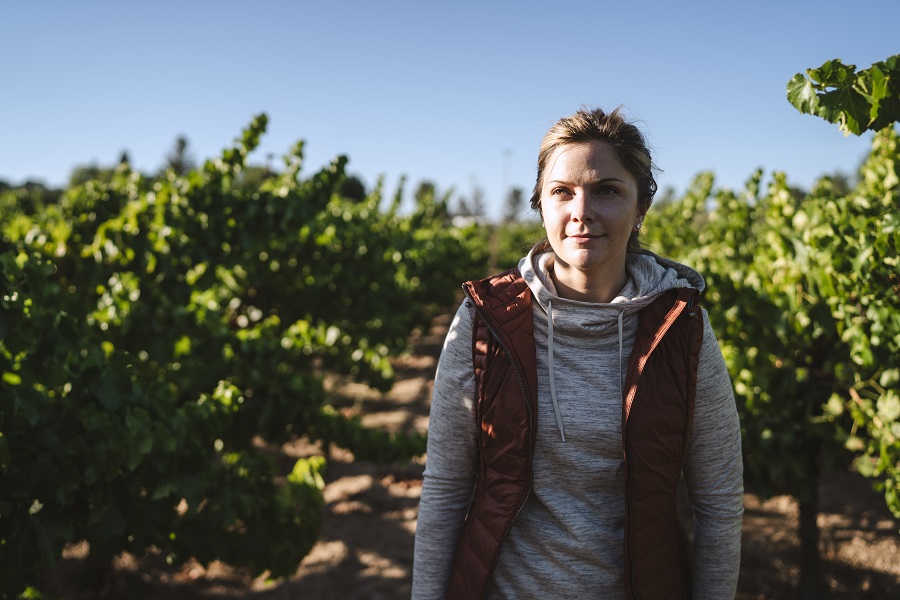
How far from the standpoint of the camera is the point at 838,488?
5883 mm

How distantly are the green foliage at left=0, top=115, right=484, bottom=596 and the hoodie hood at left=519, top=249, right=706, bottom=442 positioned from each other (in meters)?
1.36

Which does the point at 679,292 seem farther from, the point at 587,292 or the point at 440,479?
the point at 440,479

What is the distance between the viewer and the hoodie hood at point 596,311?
1492mm

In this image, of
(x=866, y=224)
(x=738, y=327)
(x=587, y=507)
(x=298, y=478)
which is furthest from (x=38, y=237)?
(x=866, y=224)

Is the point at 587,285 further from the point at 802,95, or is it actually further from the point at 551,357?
the point at 802,95

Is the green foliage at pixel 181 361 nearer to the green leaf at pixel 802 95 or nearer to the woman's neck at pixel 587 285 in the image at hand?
the woman's neck at pixel 587 285

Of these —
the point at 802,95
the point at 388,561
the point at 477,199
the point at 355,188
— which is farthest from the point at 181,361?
the point at 477,199

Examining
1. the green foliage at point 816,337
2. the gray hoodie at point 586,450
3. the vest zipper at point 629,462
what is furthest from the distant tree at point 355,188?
the vest zipper at point 629,462

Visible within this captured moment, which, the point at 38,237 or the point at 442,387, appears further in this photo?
the point at 38,237

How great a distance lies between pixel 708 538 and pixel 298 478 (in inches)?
79.0

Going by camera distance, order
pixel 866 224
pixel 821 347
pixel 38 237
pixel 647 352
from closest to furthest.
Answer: pixel 647 352 → pixel 866 224 → pixel 821 347 → pixel 38 237

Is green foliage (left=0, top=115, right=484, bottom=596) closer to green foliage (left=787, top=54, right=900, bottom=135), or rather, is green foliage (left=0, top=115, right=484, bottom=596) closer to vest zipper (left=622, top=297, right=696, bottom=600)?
vest zipper (left=622, top=297, right=696, bottom=600)

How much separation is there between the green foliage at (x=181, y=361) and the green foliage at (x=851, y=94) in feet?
6.89

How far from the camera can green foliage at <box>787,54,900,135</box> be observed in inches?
57.1
